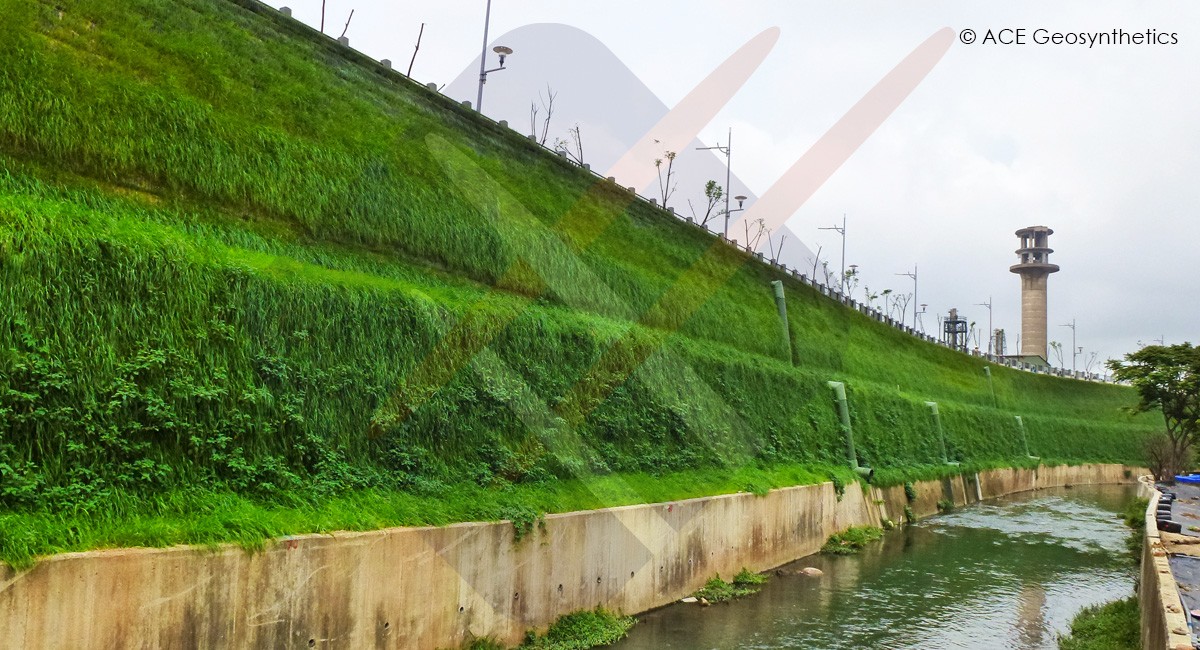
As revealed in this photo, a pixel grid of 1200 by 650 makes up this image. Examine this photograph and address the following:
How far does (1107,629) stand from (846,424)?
13.0 meters

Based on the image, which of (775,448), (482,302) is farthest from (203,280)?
(775,448)

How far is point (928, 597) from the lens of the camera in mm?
16312

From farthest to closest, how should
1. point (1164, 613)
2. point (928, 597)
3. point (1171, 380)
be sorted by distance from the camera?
point (1171, 380) < point (928, 597) < point (1164, 613)

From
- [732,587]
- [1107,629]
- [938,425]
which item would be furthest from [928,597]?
[938,425]

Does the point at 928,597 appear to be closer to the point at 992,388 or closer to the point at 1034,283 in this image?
the point at 992,388

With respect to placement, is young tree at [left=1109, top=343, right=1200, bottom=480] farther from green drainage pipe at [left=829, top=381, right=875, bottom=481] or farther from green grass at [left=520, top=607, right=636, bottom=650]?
green grass at [left=520, top=607, right=636, bottom=650]

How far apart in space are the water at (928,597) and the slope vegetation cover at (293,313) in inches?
89.2

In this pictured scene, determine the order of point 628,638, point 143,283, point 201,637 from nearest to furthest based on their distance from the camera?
point 201,637 → point 143,283 → point 628,638

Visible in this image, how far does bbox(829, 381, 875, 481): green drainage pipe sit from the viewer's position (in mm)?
24233

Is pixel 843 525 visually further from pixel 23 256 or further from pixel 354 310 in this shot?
pixel 23 256

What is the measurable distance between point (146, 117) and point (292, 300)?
333cm

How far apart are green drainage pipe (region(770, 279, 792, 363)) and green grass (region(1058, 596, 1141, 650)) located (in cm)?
1342

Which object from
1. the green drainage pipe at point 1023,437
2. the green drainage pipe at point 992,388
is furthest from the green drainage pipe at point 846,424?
the green drainage pipe at point 992,388

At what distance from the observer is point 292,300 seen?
991 centimetres
